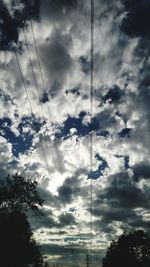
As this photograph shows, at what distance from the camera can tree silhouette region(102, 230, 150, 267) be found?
3314 inches

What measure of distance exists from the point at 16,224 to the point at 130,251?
174 feet

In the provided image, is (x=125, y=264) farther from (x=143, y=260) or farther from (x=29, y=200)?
(x=29, y=200)

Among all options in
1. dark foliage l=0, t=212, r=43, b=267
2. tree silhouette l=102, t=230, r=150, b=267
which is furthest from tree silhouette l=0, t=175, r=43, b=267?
tree silhouette l=102, t=230, r=150, b=267

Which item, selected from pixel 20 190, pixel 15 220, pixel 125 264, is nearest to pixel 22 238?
pixel 15 220

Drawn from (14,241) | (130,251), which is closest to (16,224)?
(14,241)

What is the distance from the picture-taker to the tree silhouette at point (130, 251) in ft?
276

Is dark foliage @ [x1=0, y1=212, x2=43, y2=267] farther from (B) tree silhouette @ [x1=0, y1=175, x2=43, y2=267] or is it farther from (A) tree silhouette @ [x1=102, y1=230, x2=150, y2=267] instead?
(A) tree silhouette @ [x1=102, y1=230, x2=150, y2=267]

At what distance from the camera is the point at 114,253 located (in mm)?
89562

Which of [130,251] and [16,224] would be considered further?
[130,251]

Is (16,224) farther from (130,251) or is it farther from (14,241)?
(130,251)

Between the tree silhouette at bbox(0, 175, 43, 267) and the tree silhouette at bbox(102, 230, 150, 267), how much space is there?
4307 centimetres

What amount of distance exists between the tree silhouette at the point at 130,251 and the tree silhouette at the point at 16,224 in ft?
141

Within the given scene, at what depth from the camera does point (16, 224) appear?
46.9m

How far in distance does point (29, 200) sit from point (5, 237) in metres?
6.92
